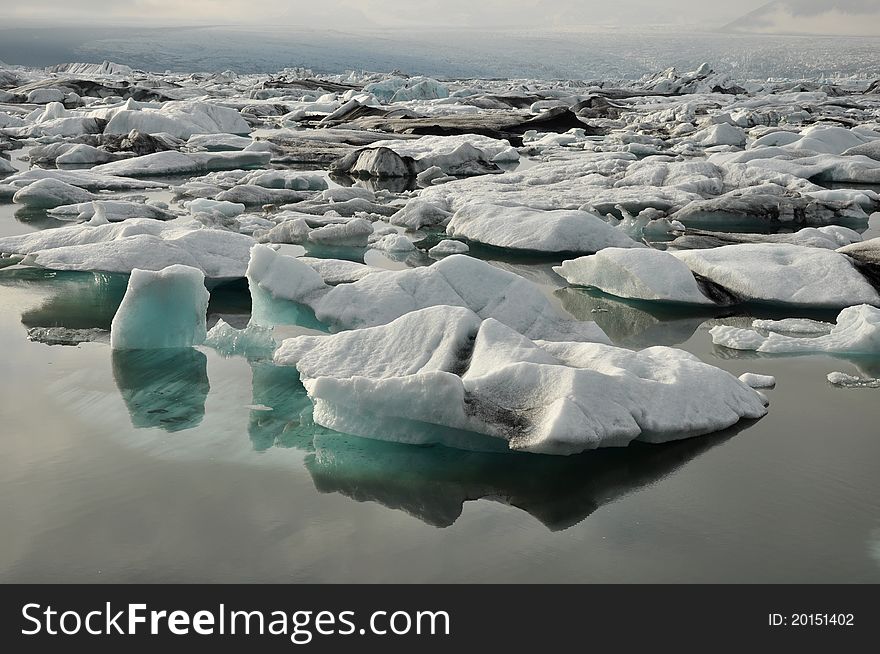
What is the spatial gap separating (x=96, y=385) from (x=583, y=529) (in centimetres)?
276

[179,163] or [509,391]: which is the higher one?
[509,391]

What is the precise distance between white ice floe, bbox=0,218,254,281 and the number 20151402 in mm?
4607

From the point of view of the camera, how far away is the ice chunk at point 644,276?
20.9 feet

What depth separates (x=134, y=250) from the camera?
669 cm

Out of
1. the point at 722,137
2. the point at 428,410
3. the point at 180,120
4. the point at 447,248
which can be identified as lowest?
the point at 722,137

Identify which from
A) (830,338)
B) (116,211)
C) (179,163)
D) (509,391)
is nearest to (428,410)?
(509,391)

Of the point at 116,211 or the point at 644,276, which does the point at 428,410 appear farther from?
the point at 116,211

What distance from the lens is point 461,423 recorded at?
379 centimetres

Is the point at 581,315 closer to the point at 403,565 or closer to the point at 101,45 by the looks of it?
the point at 403,565

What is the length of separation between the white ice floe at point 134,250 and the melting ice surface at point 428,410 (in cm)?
2

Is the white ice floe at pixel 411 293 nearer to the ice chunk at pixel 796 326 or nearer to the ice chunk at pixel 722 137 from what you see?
the ice chunk at pixel 796 326

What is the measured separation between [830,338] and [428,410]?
2.93m

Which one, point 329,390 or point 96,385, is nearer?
point 329,390

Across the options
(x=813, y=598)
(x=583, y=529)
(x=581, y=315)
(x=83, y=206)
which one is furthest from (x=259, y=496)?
(x=83, y=206)
